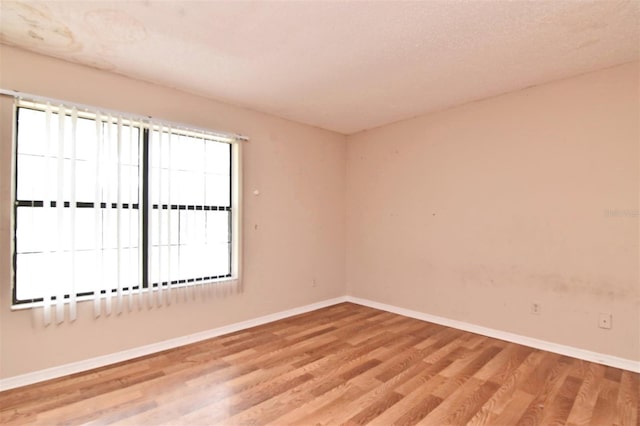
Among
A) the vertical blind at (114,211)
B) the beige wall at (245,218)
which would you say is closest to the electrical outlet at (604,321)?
the beige wall at (245,218)

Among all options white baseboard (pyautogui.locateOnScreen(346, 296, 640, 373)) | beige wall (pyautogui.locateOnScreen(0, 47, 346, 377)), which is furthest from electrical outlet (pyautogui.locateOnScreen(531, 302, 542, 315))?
beige wall (pyautogui.locateOnScreen(0, 47, 346, 377))

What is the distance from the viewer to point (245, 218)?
396cm

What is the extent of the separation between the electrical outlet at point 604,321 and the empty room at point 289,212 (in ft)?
0.08

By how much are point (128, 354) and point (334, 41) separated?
10.8ft

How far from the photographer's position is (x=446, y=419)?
2.14m

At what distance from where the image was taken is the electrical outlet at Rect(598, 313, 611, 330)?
2.95 metres

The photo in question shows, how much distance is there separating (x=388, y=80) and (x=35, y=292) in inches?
141

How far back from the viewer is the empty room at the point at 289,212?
2.28 meters

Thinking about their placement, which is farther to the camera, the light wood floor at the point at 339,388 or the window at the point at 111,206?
the window at the point at 111,206

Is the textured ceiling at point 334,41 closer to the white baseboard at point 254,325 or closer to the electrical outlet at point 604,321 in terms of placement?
the electrical outlet at point 604,321

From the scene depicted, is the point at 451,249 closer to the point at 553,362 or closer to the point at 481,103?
the point at 553,362

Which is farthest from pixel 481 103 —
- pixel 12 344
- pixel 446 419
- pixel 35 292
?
pixel 12 344

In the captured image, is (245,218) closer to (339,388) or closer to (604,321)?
(339,388)

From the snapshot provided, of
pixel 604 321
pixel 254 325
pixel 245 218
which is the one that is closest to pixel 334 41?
pixel 245 218
